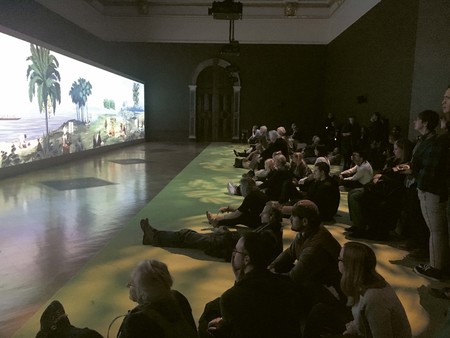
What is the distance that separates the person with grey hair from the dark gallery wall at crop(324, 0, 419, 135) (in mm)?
9638

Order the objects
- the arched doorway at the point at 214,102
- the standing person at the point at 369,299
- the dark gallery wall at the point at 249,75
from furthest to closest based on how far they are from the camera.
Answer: the arched doorway at the point at 214,102
the dark gallery wall at the point at 249,75
the standing person at the point at 369,299

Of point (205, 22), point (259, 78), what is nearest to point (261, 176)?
point (259, 78)

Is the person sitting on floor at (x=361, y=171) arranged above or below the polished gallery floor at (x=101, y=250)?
above

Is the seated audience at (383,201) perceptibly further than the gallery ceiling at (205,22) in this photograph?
No

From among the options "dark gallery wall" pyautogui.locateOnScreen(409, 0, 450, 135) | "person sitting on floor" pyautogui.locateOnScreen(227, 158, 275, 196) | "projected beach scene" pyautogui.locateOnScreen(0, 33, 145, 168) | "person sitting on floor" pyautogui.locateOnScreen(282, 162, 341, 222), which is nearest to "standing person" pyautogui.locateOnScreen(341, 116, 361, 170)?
"dark gallery wall" pyautogui.locateOnScreen(409, 0, 450, 135)

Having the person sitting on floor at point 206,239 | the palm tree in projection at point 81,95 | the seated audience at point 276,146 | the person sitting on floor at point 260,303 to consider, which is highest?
the palm tree in projection at point 81,95

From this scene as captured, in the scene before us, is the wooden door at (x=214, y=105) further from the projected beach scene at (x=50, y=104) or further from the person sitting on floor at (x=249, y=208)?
the person sitting on floor at (x=249, y=208)

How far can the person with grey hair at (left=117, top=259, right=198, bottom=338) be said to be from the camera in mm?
1754

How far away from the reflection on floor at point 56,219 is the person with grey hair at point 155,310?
164cm

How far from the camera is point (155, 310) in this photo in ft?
5.91

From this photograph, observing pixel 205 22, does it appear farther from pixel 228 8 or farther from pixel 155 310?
pixel 155 310

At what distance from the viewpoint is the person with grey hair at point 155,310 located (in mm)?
1754

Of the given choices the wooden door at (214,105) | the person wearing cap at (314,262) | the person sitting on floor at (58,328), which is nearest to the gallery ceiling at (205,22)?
the wooden door at (214,105)

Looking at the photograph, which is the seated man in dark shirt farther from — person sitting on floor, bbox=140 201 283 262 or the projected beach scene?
the projected beach scene
